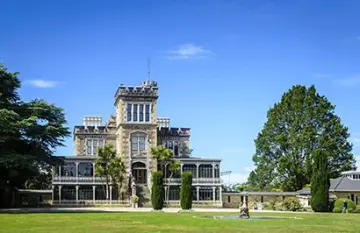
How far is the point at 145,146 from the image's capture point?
2773 inches

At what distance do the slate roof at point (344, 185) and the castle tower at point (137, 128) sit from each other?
827 inches

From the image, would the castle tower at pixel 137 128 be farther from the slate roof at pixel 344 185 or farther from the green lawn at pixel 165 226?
the green lawn at pixel 165 226

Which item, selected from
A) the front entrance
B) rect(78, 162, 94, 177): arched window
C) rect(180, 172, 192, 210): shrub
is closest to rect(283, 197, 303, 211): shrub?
rect(180, 172, 192, 210): shrub

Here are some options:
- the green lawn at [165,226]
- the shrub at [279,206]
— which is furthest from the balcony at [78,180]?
the green lawn at [165,226]

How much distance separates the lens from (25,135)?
48969mm

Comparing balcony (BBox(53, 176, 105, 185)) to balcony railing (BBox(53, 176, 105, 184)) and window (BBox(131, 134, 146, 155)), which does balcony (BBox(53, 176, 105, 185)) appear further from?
window (BBox(131, 134, 146, 155))

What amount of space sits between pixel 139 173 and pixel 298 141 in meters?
19.3

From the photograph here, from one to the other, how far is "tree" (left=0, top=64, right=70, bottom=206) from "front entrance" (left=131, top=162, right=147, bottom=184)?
18.8m

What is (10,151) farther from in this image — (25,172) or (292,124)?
(292,124)

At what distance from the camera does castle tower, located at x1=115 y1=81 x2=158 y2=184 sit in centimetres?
6994

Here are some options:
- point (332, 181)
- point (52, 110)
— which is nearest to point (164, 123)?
point (332, 181)

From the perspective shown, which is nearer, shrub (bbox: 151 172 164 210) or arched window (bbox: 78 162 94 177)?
shrub (bbox: 151 172 164 210)

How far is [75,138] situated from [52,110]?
26109 mm

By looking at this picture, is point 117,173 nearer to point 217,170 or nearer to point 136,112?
point 136,112
